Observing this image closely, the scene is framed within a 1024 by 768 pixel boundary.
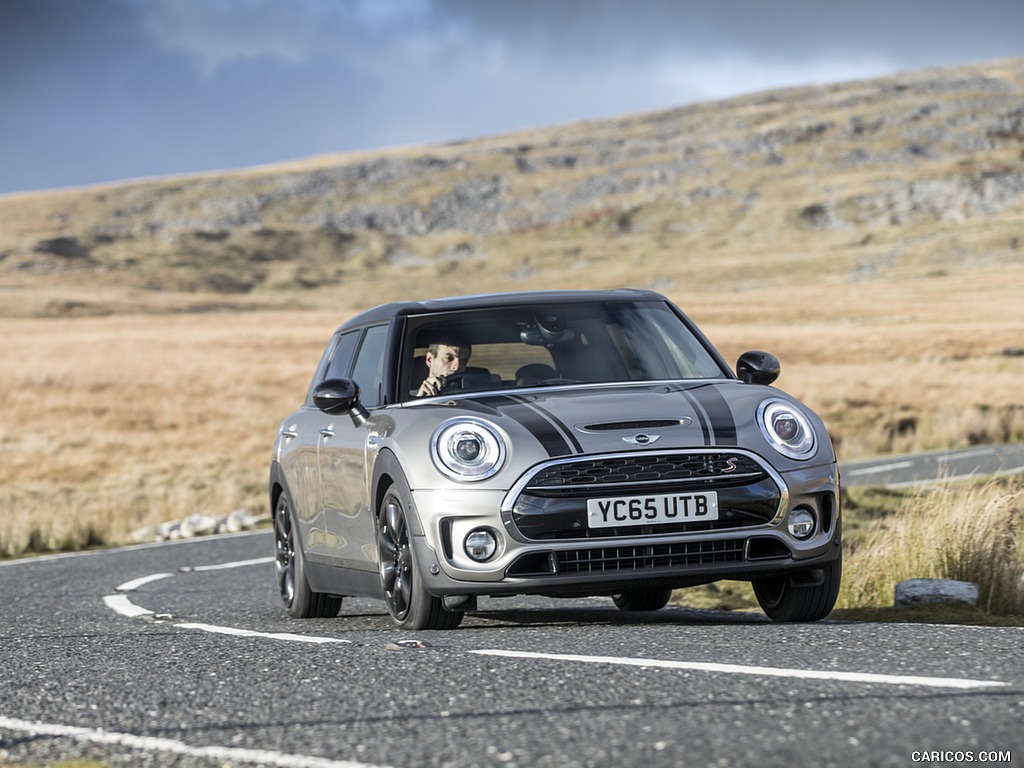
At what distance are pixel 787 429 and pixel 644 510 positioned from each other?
811 millimetres

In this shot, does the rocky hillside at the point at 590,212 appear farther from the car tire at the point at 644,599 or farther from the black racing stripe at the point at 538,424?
the black racing stripe at the point at 538,424

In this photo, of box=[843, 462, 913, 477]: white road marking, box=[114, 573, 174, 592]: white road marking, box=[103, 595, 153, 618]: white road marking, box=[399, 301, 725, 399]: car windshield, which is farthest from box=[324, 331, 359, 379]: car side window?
box=[843, 462, 913, 477]: white road marking

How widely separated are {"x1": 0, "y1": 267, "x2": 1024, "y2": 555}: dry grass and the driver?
460 inches

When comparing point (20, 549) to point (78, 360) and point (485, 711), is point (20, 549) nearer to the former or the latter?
point (485, 711)

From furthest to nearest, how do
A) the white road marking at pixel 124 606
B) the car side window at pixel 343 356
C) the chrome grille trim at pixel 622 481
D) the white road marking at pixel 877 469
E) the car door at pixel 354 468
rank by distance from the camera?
1. the white road marking at pixel 877 469
2. the white road marking at pixel 124 606
3. the car side window at pixel 343 356
4. the car door at pixel 354 468
5. the chrome grille trim at pixel 622 481

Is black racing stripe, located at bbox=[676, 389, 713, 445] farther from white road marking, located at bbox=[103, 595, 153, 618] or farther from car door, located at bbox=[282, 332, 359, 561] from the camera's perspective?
white road marking, located at bbox=[103, 595, 153, 618]

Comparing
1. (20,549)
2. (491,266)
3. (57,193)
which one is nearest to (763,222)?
(491,266)

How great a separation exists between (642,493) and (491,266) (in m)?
138

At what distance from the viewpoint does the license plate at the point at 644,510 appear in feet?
23.2

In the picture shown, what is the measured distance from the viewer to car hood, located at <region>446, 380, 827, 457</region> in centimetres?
710

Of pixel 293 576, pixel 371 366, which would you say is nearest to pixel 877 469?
pixel 293 576

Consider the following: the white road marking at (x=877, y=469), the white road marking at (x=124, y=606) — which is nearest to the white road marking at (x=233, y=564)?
the white road marking at (x=124, y=606)

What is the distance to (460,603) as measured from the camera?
24.8 feet

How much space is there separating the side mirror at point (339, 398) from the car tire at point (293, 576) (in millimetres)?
1379
